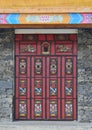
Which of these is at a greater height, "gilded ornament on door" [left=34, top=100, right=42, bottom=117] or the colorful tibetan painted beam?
the colorful tibetan painted beam

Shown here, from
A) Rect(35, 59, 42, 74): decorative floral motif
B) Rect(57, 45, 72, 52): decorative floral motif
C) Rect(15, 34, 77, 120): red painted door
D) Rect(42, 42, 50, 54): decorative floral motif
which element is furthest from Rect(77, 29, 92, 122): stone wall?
Rect(35, 59, 42, 74): decorative floral motif

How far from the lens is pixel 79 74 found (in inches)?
435

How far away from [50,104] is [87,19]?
2.90m

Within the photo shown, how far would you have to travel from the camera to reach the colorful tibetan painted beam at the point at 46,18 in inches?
390

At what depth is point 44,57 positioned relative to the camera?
11.3 meters

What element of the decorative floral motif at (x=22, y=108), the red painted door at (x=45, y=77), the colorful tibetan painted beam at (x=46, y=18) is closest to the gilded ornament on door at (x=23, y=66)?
the red painted door at (x=45, y=77)

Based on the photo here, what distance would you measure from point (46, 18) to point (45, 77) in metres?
2.07

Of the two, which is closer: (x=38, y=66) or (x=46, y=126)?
(x=46, y=126)

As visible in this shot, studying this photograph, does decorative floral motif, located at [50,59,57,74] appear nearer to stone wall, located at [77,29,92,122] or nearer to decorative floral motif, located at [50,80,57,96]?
decorative floral motif, located at [50,80,57,96]

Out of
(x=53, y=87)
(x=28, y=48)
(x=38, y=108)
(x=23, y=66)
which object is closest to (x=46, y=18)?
(x=28, y=48)

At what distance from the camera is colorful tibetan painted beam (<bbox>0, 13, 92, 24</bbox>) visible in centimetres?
991

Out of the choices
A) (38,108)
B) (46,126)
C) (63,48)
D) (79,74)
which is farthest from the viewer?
(38,108)

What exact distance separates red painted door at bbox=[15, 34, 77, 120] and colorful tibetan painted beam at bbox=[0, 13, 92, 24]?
4.21ft

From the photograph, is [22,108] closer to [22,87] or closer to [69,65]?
[22,87]
